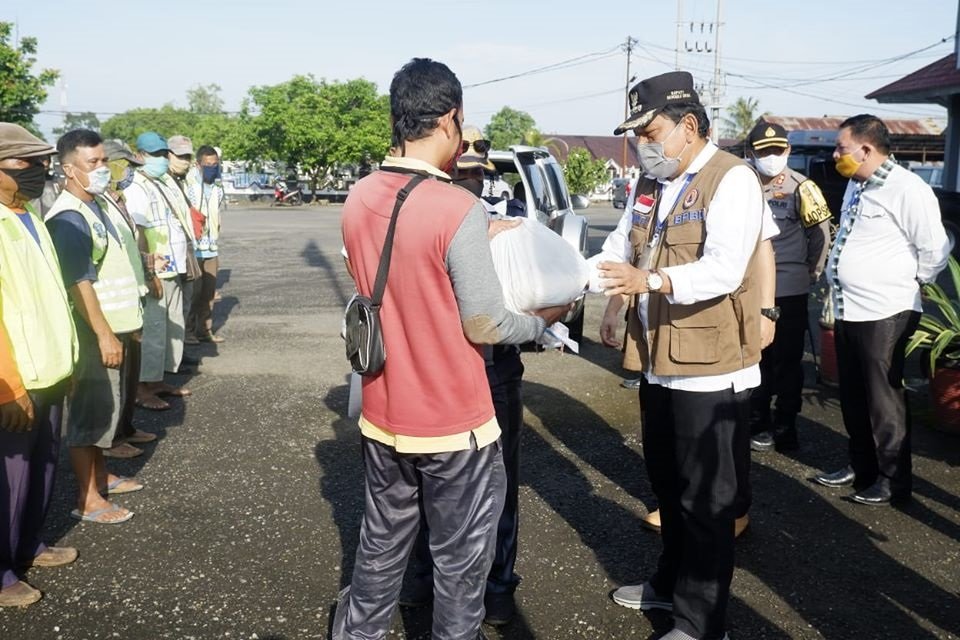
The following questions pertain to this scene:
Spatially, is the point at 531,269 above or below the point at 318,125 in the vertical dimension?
below

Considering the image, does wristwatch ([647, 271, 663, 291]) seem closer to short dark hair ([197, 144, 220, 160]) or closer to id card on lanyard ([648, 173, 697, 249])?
id card on lanyard ([648, 173, 697, 249])

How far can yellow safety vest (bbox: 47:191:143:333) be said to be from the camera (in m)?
4.34

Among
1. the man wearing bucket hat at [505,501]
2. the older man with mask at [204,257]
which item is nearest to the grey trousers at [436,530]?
the man wearing bucket hat at [505,501]

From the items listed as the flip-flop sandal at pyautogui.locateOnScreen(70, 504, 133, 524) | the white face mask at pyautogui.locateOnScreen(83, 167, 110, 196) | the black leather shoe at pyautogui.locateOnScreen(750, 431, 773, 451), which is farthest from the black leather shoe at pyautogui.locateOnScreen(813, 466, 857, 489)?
the white face mask at pyautogui.locateOnScreen(83, 167, 110, 196)

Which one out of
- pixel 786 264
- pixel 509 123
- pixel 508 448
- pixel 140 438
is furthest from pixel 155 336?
pixel 509 123

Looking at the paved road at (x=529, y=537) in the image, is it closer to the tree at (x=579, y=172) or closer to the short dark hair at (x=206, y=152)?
the short dark hair at (x=206, y=152)

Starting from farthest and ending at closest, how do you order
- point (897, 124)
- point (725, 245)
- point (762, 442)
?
point (897, 124) → point (762, 442) → point (725, 245)

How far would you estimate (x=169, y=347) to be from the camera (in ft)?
22.3

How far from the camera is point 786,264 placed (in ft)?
16.8

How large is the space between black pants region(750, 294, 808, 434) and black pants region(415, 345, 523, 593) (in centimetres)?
254

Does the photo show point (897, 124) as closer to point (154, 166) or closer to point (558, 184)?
point (558, 184)

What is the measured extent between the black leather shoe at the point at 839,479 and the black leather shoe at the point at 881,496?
208mm

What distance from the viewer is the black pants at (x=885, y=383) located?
424 centimetres

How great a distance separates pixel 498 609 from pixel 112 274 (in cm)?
288
